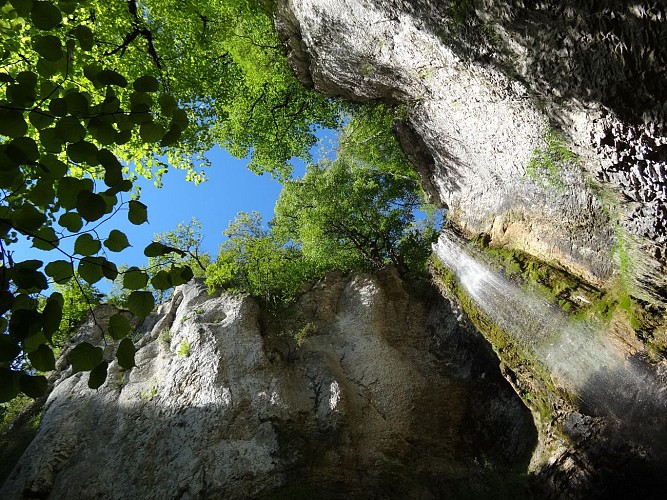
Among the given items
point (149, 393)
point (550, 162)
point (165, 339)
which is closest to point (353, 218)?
point (165, 339)

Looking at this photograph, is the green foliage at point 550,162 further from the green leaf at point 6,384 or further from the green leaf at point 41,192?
the green leaf at point 6,384

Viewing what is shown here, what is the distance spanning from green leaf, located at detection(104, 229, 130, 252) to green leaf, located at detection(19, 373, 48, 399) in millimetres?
798

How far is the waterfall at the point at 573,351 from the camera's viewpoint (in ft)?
21.2

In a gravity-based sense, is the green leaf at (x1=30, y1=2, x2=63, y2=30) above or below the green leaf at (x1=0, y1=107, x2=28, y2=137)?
above

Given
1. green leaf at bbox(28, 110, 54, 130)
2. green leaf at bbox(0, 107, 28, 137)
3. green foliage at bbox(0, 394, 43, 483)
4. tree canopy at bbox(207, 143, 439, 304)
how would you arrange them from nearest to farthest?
green leaf at bbox(0, 107, 28, 137) → green leaf at bbox(28, 110, 54, 130) → green foliage at bbox(0, 394, 43, 483) → tree canopy at bbox(207, 143, 439, 304)

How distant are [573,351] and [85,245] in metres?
7.73

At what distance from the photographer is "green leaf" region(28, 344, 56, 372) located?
7.33 feet

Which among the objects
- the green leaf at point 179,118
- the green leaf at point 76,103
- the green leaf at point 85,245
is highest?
the green leaf at point 179,118

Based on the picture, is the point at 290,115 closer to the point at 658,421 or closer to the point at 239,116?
the point at 239,116

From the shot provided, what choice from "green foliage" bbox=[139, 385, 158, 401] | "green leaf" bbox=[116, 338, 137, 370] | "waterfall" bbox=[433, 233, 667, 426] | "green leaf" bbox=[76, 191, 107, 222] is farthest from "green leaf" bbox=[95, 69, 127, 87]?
"green foliage" bbox=[139, 385, 158, 401]

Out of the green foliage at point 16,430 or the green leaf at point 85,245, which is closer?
the green leaf at point 85,245

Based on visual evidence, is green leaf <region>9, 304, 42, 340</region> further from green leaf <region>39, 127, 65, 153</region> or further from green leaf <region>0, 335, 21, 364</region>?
green leaf <region>39, 127, 65, 153</region>

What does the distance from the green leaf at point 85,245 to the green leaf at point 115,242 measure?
7 centimetres

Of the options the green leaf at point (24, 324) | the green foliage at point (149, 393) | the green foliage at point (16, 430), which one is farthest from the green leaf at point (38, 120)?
the green foliage at point (16, 430)
